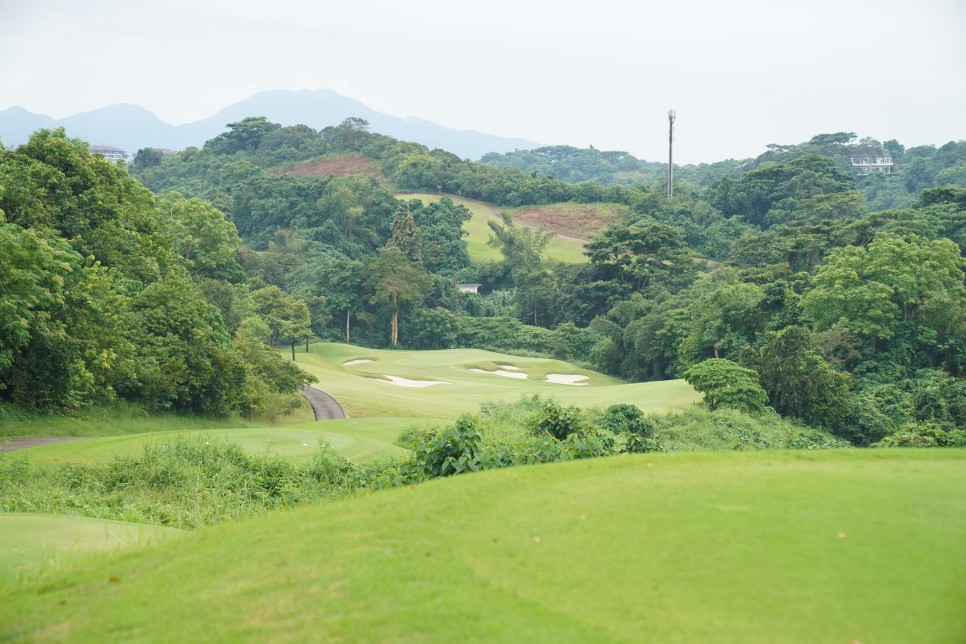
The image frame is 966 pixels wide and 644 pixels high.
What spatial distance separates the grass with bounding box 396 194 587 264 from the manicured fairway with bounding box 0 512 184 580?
7372 centimetres

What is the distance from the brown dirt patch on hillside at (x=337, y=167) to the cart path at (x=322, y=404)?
7697 cm

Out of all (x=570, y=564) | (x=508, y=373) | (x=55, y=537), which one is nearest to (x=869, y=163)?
(x=508, y=373)

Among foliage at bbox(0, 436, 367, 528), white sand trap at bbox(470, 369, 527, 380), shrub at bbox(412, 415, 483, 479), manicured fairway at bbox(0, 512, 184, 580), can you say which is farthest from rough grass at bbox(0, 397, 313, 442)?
white sand trap at bbox(470, 369, 527, 380)

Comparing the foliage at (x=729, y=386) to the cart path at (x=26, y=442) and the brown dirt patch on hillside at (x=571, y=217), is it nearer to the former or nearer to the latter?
the cart path at (x=26, y=442)

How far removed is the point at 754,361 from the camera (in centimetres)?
3209

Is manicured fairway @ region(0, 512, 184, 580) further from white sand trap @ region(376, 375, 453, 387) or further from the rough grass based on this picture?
white sand trap @ region(376, 375, 453, 387)

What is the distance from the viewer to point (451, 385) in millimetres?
41375

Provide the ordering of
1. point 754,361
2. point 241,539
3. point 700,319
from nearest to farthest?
point 241,539 → point 754,361 → point 700,319

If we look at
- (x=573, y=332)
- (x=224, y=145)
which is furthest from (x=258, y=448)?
(x=224, y=145)

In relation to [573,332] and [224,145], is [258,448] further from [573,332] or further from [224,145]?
[224,145]

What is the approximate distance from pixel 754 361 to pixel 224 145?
110m

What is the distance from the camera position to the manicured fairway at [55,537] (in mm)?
7477

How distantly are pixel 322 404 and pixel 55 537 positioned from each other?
23.4 meters

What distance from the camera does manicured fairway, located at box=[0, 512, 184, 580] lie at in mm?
7477
